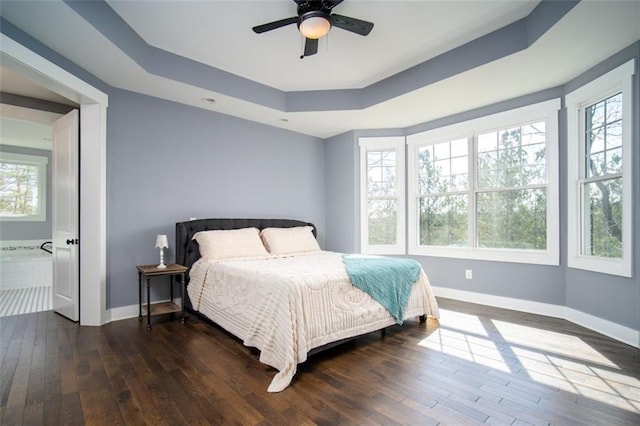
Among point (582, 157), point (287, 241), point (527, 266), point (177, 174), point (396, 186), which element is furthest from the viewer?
point (396, 186)

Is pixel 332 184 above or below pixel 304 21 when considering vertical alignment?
below

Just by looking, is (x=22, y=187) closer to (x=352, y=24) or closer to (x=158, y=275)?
(x=158, y=275)

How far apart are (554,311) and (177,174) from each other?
480 cm

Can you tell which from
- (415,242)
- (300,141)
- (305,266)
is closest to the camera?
(305,266)

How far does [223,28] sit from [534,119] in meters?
3.63

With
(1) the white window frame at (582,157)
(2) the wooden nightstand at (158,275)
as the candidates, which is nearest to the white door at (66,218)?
(2) the wooden nightstand at (158,275)

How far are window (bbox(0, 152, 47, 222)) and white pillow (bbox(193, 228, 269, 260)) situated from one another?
5.40 m

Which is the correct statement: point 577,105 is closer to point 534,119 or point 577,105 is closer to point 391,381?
point 534,119

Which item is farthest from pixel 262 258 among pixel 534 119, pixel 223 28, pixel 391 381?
pixel 534 119

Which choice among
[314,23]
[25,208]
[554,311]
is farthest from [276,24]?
[25,208]

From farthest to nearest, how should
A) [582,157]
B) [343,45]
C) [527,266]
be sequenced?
[527,266], [582,157], [343,45]

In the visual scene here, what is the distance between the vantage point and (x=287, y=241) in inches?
168

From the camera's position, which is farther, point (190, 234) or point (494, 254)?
point (494, 254)

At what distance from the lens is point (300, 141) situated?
5.40m
